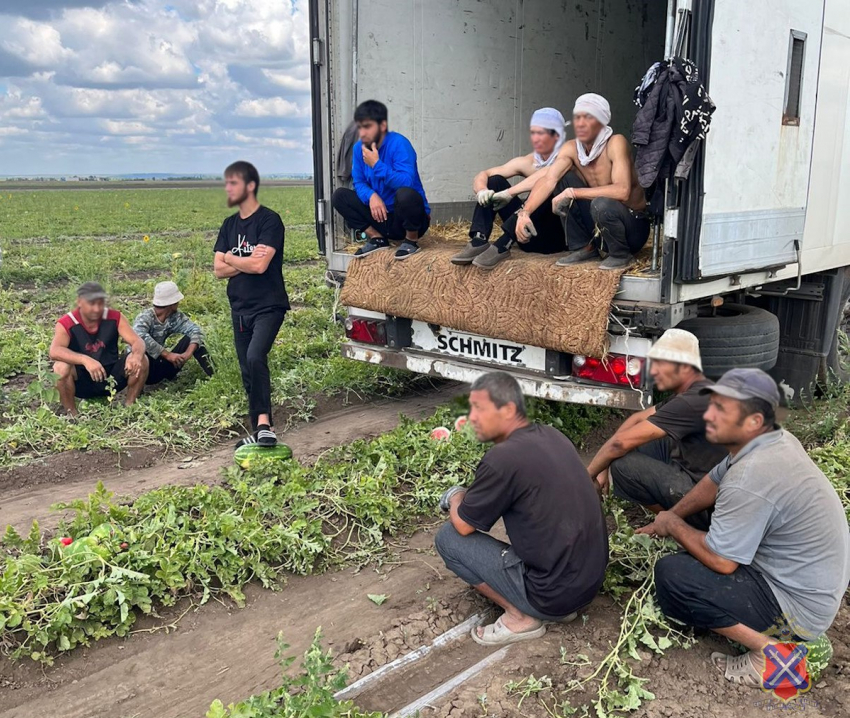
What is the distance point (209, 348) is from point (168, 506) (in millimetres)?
3038

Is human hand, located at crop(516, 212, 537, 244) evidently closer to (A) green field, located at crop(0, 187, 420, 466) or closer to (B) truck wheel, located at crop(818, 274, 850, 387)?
(A) green field, located at crop(0, 187, 420, 466)

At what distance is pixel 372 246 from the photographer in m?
6.14

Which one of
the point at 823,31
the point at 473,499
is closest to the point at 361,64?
the point at 823,31

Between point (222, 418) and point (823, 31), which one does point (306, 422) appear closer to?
point (222, 418)

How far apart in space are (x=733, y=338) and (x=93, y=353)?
193 inches

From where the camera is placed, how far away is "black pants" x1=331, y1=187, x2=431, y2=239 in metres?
6.04

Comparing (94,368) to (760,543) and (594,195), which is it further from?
(760,543)

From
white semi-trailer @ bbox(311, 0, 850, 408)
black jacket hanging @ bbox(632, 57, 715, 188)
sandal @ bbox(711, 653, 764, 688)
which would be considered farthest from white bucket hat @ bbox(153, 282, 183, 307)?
sandal @ bbox(711, 653, 764, 688)

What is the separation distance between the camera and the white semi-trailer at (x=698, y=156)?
180 inches

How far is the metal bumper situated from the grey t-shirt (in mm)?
1707

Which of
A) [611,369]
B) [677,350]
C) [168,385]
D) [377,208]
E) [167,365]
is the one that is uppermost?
[377,208]

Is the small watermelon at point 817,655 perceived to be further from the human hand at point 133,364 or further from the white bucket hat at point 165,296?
the white bucket hat at point 165,296

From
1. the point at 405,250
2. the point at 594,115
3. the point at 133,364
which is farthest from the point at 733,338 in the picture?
the point at 133,364

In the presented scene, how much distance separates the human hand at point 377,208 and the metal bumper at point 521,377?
996 mm
